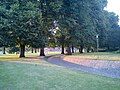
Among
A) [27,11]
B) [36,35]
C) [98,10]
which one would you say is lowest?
[36,35]

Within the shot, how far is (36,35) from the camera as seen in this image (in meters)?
32.6

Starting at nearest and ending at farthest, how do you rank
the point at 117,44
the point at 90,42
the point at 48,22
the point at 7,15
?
the point at 7,15, the point at 48,22, the point at 90,42, the point at 117,44

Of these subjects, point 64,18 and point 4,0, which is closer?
point 4,0

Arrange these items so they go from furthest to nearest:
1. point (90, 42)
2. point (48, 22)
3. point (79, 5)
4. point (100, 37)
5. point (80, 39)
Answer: point (100, 37), point (90, 42), point (80, 39), point (48, 22), point (79, 5)

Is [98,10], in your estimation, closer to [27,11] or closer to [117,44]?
[117,44]

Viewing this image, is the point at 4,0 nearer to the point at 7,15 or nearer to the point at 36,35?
the point at 7,15

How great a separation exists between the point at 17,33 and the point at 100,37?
39.1 meters

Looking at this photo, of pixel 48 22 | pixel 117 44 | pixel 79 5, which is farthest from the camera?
pixel 117 44

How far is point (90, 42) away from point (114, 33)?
25.5 meters

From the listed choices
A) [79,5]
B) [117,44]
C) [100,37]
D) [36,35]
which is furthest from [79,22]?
[117,44]

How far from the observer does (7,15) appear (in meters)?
30.1

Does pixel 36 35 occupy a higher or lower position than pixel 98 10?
lower

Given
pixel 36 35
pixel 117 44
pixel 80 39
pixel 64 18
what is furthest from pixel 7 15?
pixel 117 44

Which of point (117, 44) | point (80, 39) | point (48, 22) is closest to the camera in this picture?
point (48, 22)
